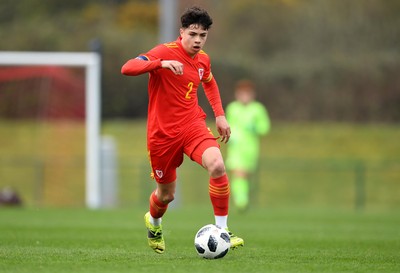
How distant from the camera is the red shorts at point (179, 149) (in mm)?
8617

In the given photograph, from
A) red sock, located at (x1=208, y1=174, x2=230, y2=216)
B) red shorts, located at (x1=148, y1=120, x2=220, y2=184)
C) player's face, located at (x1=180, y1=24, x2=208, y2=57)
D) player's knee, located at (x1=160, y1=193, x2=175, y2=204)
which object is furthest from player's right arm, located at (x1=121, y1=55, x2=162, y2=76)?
player's knee, located at (x1=160, y1=193, x2=175, y2=204)

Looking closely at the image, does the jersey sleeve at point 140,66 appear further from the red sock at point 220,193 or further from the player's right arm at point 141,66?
the red sock at point 220,193

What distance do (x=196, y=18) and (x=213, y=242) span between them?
2.07 metres

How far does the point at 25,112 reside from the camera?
84.4 ft

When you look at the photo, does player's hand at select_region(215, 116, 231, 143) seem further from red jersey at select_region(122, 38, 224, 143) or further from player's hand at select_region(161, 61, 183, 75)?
player's hand at select_region(161, 61, 183, 75)

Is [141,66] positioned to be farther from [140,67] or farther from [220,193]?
[220,193]

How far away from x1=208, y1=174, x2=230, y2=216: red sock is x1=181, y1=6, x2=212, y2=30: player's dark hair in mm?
1420

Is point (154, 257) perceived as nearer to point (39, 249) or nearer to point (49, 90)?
point (39, 249)

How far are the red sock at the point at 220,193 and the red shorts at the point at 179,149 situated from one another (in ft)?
0.77

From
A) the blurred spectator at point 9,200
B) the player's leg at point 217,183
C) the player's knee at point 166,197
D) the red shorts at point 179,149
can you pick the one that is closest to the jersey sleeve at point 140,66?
the red shorts at point 179,149

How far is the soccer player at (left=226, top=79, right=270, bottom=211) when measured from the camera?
714 inches

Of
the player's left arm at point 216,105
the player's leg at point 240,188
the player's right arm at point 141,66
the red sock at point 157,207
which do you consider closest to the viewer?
the player's right arm at point 141,66

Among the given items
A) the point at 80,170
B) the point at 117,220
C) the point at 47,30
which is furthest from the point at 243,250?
the point at 47,30

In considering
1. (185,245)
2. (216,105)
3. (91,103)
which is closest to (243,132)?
(91,103)
